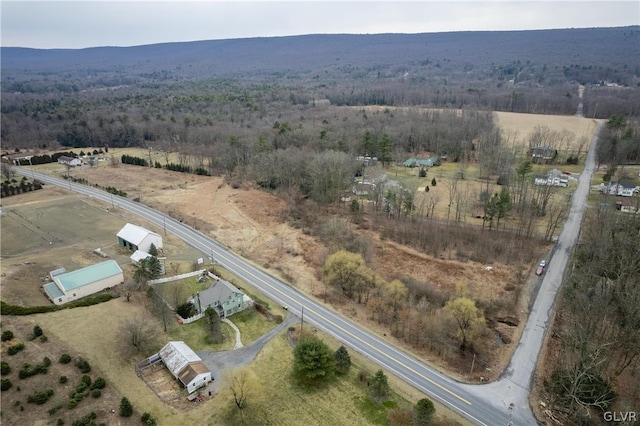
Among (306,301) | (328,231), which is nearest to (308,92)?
(328,231)

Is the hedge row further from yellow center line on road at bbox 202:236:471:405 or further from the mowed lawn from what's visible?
yellow center line on road at bbox 202:236:471:405

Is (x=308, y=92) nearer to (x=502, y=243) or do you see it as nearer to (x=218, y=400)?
(x=502, y=243)

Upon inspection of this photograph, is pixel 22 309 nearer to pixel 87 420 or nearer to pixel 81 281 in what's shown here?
pixel 81 281

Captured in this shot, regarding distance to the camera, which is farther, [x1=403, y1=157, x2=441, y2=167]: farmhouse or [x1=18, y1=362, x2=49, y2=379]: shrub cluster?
[x1=403, y1=157, x2=441, y2=167]: farmhouse

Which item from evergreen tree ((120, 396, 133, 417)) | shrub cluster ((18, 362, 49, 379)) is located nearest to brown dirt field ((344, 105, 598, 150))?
evergreen tree ((120, 396, 133, 417))

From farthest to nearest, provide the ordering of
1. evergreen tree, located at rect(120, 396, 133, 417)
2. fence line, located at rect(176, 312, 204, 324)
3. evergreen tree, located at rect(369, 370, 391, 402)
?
fence line, located at rect(176, 312, 204, 324) < evergreen tree, located at rect(369, 370, 391, 402) < evergreen tree, located at rect(120, 396, 133, 417)

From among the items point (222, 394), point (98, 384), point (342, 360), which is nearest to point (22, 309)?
point (98, 384)
